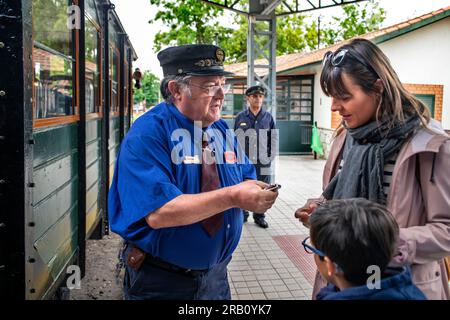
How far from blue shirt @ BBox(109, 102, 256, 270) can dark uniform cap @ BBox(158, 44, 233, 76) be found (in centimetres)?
21

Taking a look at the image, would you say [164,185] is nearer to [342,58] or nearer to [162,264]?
[162,264]

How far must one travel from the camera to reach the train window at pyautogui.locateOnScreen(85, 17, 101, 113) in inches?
165

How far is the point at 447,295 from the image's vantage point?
1.68m

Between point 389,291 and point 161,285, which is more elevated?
point 389,291

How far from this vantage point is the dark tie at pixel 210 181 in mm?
1903

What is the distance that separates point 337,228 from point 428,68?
9433 mm

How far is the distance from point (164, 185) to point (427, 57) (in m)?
9.67

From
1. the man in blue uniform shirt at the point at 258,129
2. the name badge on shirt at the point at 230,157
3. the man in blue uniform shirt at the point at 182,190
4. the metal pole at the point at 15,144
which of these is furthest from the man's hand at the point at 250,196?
the man in blue uniform shirt at the point at 258,129

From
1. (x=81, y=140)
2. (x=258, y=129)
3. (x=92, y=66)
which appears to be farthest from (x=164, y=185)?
(x=258, y=129)

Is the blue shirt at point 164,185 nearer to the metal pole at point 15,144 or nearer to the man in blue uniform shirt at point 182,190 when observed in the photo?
the man in blue uniform shirt at point 182,190

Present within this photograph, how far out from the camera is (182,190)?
1.85 metres

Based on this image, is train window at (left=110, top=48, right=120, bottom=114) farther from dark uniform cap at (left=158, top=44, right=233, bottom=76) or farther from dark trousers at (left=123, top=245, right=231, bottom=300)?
dark trousers at (left=123, top=245, right=231, bottom=300)

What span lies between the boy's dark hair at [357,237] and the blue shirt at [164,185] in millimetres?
619
